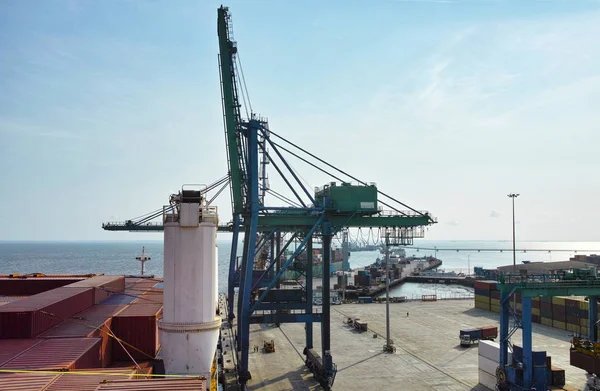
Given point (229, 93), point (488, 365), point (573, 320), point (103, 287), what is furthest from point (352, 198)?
point (573, 320)

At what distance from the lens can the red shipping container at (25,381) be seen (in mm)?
11877

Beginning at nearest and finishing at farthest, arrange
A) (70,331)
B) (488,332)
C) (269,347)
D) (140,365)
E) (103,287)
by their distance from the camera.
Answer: (140,365), (70,331), (103,287), (269,347), (488,332)

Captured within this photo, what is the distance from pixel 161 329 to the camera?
17172 mm

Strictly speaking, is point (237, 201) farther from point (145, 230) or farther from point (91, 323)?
point (145, 230)

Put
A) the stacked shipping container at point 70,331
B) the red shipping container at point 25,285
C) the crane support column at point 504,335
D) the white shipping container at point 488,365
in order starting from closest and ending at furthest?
the stacked shipping container at point 70,331
the crane support column at point 504,335
the white shipping container at point 488,365
the red shipping container at point 25,285

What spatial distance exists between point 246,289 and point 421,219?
49.2 ft

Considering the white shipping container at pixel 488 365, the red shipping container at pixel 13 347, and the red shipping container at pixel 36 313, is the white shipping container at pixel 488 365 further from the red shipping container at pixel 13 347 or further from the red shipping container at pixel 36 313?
the red shipping container at pixel 13 347

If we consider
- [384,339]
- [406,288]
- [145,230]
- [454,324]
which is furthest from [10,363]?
[406,288]

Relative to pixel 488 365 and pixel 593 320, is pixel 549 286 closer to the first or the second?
pixel 488 365


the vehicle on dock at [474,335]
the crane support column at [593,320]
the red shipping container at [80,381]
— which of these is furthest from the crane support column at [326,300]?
the red shipping container at [80,381]

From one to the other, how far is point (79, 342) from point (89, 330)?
2220mm

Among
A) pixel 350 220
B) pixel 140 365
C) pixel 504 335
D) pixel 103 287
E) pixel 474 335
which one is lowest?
pixel 474 335

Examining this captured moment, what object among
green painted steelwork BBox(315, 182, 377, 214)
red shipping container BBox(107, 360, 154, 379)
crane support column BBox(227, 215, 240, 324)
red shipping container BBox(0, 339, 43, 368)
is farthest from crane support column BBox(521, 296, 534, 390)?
red shipping container BBox(0, 339, 43, 368)

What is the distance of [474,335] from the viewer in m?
46.2
